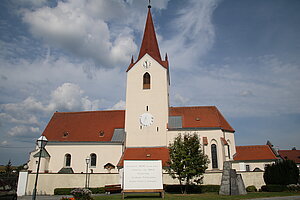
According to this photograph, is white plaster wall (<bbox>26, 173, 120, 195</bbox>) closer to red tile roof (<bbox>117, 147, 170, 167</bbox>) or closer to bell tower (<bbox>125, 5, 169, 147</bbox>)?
red tile roof (<bbox>117, 147, 170, 167</bbox>)

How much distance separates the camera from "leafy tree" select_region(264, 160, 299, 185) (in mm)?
23000

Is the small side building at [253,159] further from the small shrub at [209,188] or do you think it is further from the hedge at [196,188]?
the hedge at [196,188]

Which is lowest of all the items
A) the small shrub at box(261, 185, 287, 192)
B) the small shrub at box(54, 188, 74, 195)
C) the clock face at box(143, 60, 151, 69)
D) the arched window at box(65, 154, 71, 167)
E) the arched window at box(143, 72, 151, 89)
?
the small shrub at box(54, 188, 74, 195)


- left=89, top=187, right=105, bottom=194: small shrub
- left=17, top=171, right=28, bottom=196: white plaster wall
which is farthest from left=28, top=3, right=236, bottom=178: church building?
left=17, top=171, right=28, bottom=196: white plaster wall

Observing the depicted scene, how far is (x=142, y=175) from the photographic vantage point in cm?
1867

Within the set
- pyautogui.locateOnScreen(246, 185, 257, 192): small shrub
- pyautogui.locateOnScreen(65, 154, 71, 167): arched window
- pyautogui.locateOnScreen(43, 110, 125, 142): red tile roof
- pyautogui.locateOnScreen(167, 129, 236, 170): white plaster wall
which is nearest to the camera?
pyautogui.locateOnScreen(246, 185, 257, 192): small shrub

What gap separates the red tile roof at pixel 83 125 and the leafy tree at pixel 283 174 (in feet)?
67.1

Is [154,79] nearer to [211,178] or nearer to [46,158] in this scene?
[211,178]

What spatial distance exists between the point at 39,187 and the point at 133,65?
20366mm

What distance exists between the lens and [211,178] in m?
26.0

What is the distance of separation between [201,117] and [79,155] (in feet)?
61.1

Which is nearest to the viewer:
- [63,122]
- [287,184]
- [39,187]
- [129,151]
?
[287,184]

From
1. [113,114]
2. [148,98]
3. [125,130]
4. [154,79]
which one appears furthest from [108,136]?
[154,79]

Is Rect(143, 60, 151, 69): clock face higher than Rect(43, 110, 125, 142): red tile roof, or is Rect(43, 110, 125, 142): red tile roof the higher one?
Rect(143, 60, 151, 69): clock face
